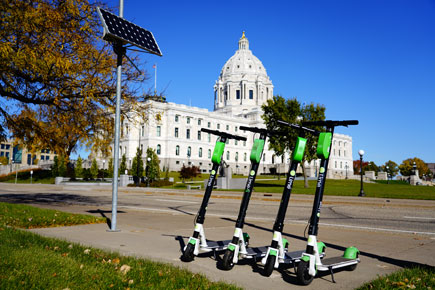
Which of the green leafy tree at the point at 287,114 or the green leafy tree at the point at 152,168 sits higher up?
the green leafy tree at the point at 287,114

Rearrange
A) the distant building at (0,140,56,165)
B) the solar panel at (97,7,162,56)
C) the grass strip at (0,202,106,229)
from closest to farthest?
the solar panel at (97,7,162,56), the grass strip at (0,202,106,229), the distant building at (0,140,56,165)

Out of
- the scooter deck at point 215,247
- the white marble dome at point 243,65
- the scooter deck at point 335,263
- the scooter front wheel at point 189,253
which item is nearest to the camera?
the scooter deck at point 335,263

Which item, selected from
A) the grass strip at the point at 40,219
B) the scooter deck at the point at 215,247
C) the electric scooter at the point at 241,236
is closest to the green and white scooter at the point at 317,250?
the electric scooter at the point at 241,236

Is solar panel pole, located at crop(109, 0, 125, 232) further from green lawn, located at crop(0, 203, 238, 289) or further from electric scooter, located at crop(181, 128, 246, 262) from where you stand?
electric scooter, located at crop(181, 128, 246, 262)

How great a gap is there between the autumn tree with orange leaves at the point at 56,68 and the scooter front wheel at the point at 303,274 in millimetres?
9720

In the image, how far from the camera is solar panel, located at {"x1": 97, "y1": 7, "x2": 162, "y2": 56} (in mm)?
9367

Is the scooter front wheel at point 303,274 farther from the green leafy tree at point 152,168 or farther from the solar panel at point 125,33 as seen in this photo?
the green leafy tree at point 152,168

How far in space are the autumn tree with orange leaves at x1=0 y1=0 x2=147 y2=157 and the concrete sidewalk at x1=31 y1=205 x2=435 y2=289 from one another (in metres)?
4.82

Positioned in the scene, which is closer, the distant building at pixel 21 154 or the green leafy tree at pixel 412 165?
the distant building at pixel 21 154

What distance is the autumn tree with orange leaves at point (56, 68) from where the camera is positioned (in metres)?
11.2

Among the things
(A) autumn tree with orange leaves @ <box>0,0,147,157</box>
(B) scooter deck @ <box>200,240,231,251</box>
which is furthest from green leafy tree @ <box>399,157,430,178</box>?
(B) scooter deck @ <box>200,240,231,251</box>

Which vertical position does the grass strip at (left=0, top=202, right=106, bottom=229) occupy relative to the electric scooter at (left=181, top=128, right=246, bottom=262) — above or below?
below

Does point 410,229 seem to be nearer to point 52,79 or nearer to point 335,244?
point 335,244

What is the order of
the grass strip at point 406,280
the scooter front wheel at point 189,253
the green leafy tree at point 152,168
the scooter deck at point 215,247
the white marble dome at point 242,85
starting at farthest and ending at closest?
the white marble dome at point 242,85
the green leafy tree at point 152,168
the scooter deck at point 215,247
the scooter front wheel at point 189,253
the grass strip at point 406,280
